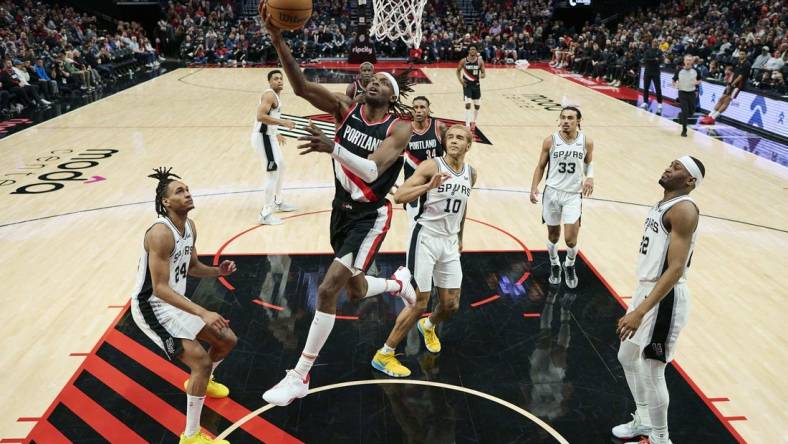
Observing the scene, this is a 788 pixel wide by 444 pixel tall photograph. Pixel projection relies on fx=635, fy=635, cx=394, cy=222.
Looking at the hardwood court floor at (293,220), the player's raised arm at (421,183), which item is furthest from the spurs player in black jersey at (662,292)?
the player's raised arm at (421,183)

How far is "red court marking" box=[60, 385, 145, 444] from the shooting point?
4023 mm

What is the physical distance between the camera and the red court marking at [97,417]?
402cm

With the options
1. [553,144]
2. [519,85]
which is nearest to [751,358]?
[553,144]

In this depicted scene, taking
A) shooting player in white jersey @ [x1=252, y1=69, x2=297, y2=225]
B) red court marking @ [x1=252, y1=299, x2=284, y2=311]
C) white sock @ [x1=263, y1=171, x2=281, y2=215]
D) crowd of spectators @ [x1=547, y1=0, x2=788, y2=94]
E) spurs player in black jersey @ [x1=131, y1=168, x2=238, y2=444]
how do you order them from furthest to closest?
crowd of spectators @ [x1=547, y1=0, x2=788, y2=94] → white sock @ [x1=263, y1=171, x2=281, y2=215] → shooting player in white jersey @ [x1=252, y1=69, x2=297, y2=225] → red court marking @ [x1=252, y1=299, x2=284, y2=311] → spurs player in black jersey @ [x1=131, y1=168, x2=238, y2=444]

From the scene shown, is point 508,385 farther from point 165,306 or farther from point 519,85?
point 519,85

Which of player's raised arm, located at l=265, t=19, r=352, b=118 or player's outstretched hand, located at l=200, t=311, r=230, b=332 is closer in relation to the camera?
player's outstretched hand, located at l=200, t=311, r=230, b=332

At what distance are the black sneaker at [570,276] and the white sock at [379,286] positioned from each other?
2017mm

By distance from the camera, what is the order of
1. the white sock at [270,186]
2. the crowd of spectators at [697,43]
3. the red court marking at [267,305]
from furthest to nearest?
the crowd of spectators at [697,43] < the white sock at [270,186] < the red court marking at [267,305]

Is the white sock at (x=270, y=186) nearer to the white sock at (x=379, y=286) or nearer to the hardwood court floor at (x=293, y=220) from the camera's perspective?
the hardwood court floor at (x=293, y=220)

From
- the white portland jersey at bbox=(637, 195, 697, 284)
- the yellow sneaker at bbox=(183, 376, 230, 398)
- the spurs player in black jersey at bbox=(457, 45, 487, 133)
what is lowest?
the yellow sneaker at bbox=(183, 376, 230, 398)

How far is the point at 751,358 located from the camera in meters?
5.06

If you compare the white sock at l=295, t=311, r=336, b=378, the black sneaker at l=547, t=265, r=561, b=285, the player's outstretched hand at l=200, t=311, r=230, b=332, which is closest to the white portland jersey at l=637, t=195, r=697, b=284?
the white sock at l=295, t=311, r=336, b=378

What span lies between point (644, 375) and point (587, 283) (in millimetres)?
2783

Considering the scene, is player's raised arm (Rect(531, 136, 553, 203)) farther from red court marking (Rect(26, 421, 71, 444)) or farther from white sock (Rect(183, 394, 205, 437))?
red court marking (Rect(26, 421, 71, 444))
